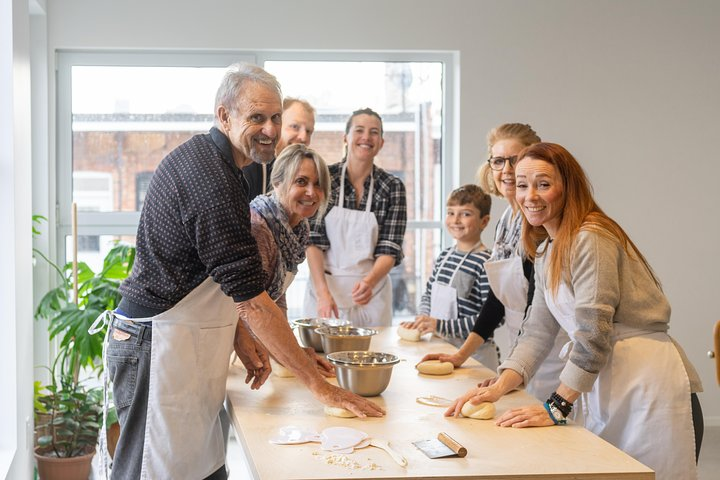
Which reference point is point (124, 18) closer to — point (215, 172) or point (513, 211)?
point (513, 211)

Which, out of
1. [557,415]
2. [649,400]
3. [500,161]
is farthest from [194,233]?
[500,161]

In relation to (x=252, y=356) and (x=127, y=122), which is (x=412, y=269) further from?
(x=252, y=356)

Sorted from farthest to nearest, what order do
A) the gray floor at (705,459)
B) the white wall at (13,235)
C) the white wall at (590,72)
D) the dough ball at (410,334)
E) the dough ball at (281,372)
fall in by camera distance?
the white wall at (590,72), the gray floor at (705,459), the white wall at (13,235), the dough ball at (410,334), the dough ball at (281,372)

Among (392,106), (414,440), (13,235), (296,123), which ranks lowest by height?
(414,440)

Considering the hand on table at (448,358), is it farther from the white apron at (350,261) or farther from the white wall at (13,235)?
the white wall at (13,235)

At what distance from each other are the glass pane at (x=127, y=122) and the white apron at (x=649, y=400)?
3.13 meters

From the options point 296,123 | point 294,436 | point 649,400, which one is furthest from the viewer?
point 296,123

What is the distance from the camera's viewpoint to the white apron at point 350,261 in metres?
3.59

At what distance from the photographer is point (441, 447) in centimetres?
168

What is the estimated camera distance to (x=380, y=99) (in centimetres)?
488

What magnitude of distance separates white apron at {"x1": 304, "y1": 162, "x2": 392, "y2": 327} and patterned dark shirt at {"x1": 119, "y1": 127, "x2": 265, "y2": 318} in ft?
5.07

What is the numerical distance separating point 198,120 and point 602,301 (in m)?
3.24

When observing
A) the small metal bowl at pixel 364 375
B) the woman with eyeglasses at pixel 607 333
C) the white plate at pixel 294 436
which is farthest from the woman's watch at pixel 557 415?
the white plate at pixel 294 436

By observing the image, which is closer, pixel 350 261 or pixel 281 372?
pixel 281 372
